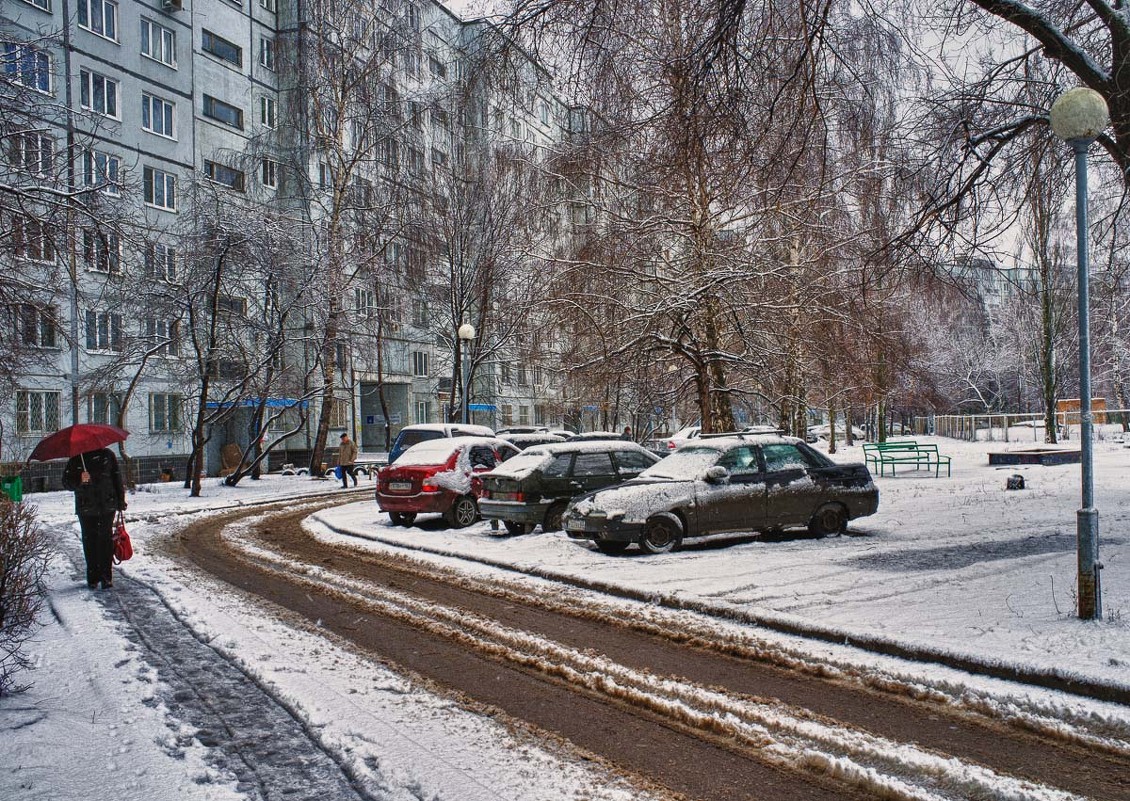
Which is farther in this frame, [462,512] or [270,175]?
[270,175]

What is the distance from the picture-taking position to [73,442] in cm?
1004

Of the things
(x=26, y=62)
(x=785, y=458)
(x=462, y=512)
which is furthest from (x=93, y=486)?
(x=785, y=458)

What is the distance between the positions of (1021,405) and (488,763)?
84.1 m

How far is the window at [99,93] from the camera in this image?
3287 centimetres

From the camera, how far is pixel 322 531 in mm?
16438

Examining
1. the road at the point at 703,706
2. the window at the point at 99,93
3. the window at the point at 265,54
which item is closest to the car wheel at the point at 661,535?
the road at the point at 703,706

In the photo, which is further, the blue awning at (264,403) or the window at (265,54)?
the window at (265,54)

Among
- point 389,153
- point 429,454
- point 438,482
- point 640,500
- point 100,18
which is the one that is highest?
point 100,18

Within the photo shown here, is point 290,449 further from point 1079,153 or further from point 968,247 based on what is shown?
point 1079,153

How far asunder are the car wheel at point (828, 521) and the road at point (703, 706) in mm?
5033

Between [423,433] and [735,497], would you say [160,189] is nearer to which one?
[423,433]

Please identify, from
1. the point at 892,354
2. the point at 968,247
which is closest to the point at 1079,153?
the point at 968,247

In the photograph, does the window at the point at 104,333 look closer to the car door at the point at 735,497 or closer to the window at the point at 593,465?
the window at the point at 593,465

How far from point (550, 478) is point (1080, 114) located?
949 centimetres
